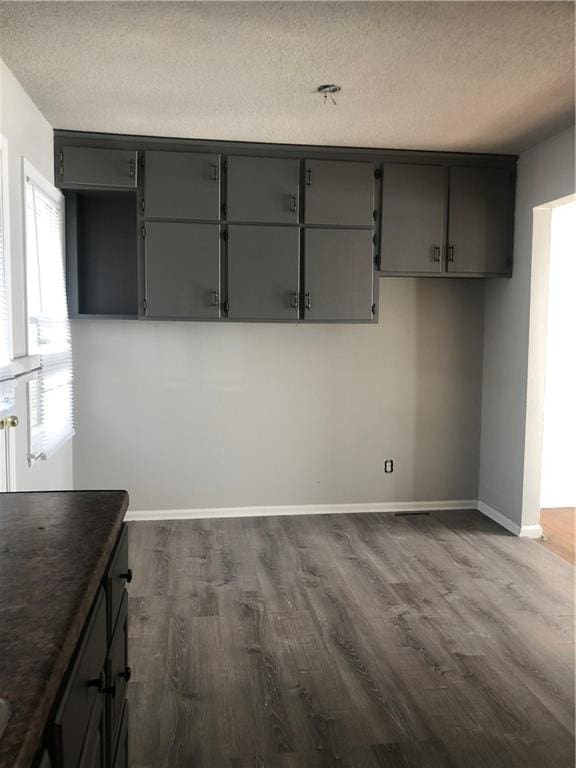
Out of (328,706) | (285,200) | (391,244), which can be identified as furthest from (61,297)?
(328,706)

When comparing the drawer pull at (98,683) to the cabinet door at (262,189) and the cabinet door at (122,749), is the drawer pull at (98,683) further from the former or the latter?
the cabinet door at (262,189)

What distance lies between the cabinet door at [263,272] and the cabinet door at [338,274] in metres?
0.09

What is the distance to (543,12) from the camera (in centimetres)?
231

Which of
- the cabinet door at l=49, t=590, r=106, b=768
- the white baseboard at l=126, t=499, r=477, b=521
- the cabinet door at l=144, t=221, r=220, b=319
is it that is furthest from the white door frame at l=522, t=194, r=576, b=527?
the cabinet door at l=49, t=590, r=106, b=768

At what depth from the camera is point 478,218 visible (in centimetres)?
438

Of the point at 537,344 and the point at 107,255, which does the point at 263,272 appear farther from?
the point at 537,344

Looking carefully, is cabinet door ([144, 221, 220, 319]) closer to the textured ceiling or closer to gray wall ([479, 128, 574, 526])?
the textured ceiling

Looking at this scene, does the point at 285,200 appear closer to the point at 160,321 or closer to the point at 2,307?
the point at 160,321

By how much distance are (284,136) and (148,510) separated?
267 centimetres

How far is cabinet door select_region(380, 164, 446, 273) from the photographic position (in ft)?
14.0

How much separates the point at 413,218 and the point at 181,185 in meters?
1.53

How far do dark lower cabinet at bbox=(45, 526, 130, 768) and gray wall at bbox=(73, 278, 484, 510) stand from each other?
2.83 meters

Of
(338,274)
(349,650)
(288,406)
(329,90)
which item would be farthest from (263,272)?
(349,650)

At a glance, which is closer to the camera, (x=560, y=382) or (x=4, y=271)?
(x=4, y=271)
